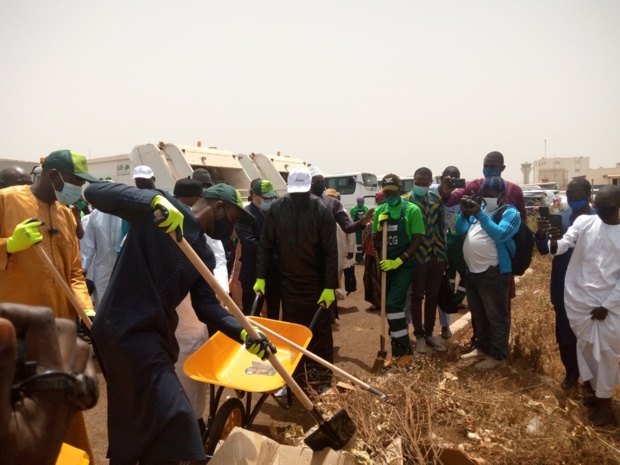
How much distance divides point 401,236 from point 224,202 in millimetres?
2375

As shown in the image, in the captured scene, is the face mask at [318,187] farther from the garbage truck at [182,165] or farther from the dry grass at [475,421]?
the garbage truck at [182,165]

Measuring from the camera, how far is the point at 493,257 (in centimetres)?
428

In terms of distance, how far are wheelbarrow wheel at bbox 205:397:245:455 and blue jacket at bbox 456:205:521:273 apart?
2.67 m

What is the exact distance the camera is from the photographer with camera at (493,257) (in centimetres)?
418

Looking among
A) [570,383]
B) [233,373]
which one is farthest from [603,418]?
[233,373]

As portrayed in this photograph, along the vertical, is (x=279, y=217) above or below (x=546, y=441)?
above

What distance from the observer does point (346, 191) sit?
15977 mm

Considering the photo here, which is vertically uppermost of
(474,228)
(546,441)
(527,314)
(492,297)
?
(474,228)

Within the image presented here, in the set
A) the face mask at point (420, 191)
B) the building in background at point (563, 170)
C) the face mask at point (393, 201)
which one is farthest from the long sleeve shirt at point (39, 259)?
the building in background at point (563, 170)

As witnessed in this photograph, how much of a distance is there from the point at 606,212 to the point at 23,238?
13.2 feet

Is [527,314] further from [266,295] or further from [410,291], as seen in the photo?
[266,295]

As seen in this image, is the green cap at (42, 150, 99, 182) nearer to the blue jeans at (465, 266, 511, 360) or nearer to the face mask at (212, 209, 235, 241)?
the face mask at (212, 209, 235, 241)

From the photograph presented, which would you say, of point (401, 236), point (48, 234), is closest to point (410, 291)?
point (401, 236)

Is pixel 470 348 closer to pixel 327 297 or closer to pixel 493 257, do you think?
pixel 493 257
